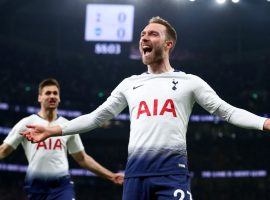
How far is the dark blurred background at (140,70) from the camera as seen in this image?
86.3 feet

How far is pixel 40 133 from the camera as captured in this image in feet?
12.2

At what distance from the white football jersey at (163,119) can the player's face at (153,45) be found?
149mm

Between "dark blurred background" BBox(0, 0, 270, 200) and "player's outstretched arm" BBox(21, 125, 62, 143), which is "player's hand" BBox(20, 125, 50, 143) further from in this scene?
"dark blurred background" BBox(0, 0, 270, 200)

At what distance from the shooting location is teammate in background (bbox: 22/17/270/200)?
3479 millimetres

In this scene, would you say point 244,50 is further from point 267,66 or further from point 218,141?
point 218,141

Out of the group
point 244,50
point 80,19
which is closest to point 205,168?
point 244,50

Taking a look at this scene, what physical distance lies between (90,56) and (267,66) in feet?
35.7

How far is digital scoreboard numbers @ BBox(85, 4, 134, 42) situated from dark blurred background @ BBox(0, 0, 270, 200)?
0.69 m

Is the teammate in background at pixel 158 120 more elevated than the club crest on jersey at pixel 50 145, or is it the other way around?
the teammate in background at pixel 158 120

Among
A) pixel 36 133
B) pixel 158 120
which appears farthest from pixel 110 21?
pixel 158 120

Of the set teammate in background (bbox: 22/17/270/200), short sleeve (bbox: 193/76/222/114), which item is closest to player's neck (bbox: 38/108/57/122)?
teammate in background (bbox: 22/17/270/200)

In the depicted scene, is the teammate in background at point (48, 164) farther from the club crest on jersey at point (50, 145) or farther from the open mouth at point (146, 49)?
the open mouth at point (146, 49)

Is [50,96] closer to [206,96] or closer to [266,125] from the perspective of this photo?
[206,96]

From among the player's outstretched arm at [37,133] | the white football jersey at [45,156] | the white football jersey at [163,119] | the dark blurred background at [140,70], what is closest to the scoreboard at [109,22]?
the dark blurred background at [140,70]
